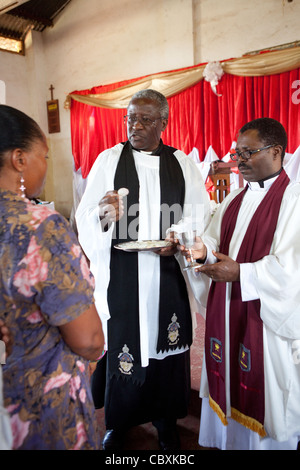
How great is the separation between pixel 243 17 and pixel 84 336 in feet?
21.6

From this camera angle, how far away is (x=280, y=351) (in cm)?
179

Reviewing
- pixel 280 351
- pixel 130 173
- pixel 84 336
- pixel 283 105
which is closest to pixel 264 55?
pixel 283 105

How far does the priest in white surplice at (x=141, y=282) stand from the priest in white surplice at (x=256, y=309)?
220mm

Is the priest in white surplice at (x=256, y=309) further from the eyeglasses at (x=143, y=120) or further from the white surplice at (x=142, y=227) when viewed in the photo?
the eyeglasses at (x=143, y=120)

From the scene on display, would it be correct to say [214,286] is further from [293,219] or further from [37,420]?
[37,420]

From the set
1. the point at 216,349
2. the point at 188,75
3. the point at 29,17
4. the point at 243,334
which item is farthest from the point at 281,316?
the point at 29,17

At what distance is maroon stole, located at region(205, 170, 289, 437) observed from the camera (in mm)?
1840

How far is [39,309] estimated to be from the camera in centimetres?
106

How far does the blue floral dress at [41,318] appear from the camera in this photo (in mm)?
1004

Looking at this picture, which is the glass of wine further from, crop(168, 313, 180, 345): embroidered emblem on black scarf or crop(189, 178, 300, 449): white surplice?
crop(168, 313, 180, 345): embroidered emblem on black scarf

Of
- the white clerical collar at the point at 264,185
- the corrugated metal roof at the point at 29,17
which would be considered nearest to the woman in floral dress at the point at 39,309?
the white clerical collar at the point at 264,185

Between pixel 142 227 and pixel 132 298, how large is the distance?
1.39ft

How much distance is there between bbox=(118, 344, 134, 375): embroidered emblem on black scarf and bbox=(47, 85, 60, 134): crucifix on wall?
8.13 meters

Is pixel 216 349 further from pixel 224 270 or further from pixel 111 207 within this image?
pixel 111 207
